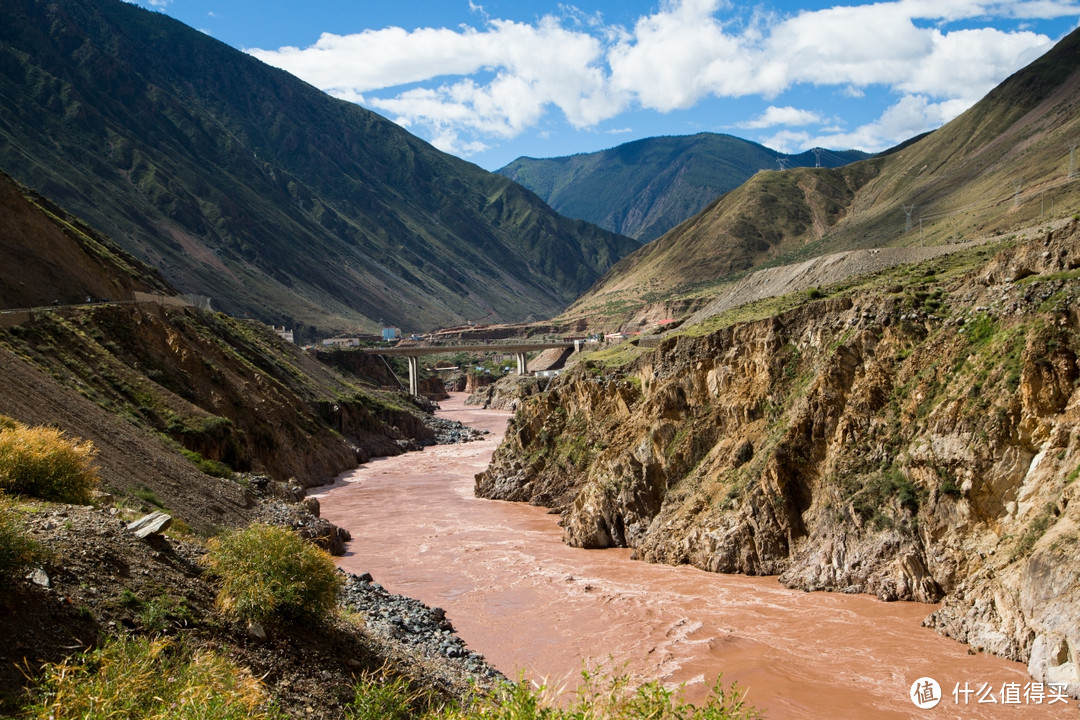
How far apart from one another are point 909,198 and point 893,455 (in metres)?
124

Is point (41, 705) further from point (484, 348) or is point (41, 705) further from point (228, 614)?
point (484, 348)

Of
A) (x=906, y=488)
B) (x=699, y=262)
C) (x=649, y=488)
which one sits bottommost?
(x=649, y=488)

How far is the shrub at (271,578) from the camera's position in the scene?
706 inches

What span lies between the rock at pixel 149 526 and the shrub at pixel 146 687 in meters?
4.57

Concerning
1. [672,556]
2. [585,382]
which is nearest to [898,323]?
[672,556]

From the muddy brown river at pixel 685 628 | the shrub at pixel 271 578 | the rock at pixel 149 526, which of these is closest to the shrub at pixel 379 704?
the shrub at pixel 271 578

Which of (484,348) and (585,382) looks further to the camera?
(484,348)

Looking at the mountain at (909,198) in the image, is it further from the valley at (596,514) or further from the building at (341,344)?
the valley at (596,514)

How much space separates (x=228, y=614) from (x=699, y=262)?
16072 cm

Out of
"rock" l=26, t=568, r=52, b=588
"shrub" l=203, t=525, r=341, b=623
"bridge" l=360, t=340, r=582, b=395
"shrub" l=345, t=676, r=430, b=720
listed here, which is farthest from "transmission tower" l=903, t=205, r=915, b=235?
"rock" l=26, t=568, r=52, b=588

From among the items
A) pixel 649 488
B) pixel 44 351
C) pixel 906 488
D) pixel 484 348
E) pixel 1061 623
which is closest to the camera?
pixel 1061 623

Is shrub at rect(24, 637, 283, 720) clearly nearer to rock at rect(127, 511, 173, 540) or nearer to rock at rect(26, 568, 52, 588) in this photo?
rock at rect(26, 568, 52, 588)

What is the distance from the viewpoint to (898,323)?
3272 centimetres

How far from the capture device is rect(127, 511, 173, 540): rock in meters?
19.4
